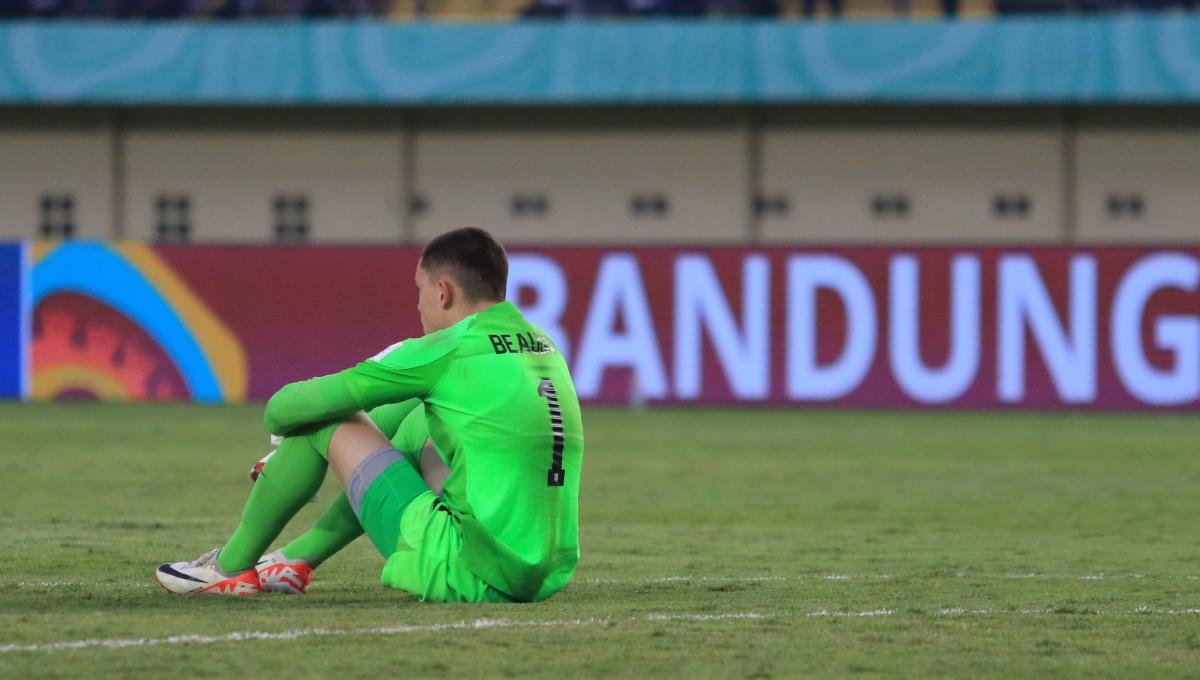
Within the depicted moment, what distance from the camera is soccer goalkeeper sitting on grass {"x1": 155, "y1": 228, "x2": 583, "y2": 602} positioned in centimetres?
713

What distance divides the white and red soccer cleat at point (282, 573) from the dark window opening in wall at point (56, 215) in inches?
1188

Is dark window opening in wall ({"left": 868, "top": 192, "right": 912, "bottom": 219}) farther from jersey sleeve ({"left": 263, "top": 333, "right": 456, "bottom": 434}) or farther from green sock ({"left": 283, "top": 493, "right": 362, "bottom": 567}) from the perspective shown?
jersey sleeve ({"left": 263, "top": 333, "right": 456, "bottom": 434})

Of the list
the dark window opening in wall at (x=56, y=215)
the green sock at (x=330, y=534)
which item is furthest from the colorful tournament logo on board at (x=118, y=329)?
the green sock at (x=330, y=534)

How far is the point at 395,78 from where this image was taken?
33.0 m

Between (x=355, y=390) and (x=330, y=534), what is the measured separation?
2.71 ft

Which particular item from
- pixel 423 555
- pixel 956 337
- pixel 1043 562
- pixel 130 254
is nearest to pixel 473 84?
pixel 130 254

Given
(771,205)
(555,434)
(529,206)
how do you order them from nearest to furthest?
(555,434)
(771,205)
(529,206)

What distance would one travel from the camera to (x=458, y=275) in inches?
285

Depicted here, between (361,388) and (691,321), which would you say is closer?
(361,388)

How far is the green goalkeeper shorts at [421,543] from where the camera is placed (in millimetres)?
7168

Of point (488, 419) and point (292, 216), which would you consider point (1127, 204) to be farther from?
point (488, 419)

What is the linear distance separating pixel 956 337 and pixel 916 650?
16.2 metres

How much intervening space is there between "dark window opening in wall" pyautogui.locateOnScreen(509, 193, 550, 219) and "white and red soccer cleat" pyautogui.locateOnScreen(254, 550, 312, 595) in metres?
28.2

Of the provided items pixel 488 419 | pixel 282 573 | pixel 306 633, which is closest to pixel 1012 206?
pixel 282 573
